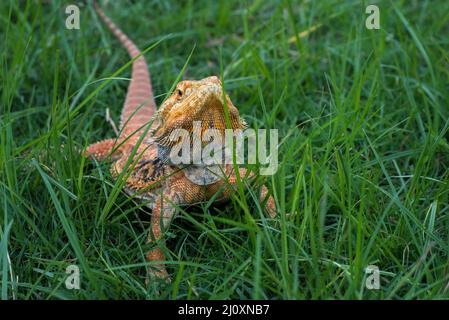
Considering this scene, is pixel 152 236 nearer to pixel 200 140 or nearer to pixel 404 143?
pixel 200 140

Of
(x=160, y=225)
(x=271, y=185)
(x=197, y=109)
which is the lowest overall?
(x=160, y=225)

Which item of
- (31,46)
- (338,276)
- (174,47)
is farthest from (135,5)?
(338,276)

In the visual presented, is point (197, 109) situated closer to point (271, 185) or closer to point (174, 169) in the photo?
point (174, 169)

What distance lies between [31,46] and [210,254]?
2652 mm

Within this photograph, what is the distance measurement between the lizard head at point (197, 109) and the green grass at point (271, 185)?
140 mm

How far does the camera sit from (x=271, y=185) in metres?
3.46

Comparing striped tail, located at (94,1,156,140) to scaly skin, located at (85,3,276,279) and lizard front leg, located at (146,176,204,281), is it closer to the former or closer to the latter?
scaly skin, located at (85,3,276,279)

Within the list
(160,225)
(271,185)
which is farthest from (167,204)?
(271,185)

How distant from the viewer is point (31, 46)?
16.7 feet

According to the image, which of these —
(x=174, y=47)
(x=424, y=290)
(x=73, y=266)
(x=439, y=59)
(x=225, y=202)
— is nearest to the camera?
(x=424, y=290)

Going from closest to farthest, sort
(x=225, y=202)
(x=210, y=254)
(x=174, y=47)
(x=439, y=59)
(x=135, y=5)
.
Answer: (x=210, y=254), (x=225, y=202), (x=439, y=59), (x=174, y=47), (x=135, y=5)

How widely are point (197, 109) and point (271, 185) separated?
594mm

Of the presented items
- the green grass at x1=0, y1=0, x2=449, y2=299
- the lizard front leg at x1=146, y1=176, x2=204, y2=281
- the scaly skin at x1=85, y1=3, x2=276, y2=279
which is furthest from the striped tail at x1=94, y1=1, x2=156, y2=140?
the lizard front leg at x1=146, y1=176, x2=204, y2=281
